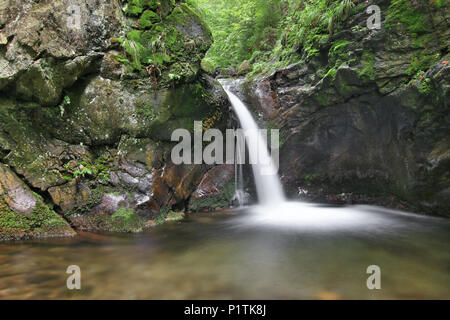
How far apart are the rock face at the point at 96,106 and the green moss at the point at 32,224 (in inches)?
0.9

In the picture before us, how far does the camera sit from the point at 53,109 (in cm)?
509

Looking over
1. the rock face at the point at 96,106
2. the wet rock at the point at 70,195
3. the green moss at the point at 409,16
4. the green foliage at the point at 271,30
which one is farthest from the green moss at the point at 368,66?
the wet rock at the point at 70,195

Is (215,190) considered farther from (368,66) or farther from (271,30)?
(271,30)

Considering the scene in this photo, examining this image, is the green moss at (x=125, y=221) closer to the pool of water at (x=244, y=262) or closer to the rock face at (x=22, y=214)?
the pool of water at (x=244, y=262)

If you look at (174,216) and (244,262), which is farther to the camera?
(174,216)

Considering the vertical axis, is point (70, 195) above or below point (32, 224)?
above

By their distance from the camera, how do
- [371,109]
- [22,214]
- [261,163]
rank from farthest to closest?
[261,163], [371,109], [22,214]

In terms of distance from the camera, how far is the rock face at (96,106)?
4.59 m

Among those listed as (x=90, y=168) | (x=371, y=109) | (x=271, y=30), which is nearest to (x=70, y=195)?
(x=90, y=168)

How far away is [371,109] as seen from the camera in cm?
646

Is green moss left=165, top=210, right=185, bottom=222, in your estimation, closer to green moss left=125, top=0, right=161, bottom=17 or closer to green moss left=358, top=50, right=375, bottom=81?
green moss left=125, top=0, right=161, bottom=17

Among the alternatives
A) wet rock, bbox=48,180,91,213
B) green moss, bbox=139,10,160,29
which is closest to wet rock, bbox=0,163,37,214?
wet rock, bbox=48,180,91,213

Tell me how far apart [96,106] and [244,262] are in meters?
4.57
